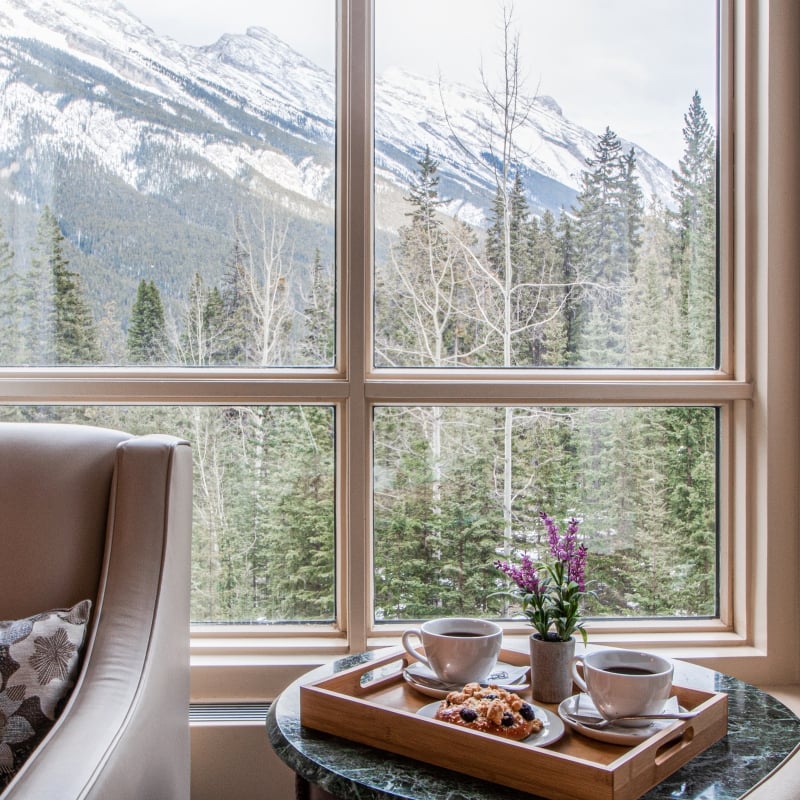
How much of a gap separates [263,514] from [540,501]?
624mm

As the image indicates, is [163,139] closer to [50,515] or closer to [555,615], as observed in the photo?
[50,515]

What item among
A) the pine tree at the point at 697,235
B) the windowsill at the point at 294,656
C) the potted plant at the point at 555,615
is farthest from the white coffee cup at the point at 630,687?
the pine tree at the point at 697,235

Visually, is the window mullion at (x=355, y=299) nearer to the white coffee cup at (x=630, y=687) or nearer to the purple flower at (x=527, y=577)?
the purple flower at (x=527, y=577)

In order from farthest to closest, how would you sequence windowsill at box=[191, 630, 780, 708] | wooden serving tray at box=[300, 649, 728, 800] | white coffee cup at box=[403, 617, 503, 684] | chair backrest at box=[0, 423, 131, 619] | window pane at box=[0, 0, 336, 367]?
1. window pane at box=[0, 0, 336, 367]
2. windowsill at box=[191, 630, 780, 708]
3. chair backrest at box=[0, 423, 131, 619]
4. white coffee cup at box=[403, 617, 503, 684]
5. wooden serving tray at box=[300, 649, 728, 800]

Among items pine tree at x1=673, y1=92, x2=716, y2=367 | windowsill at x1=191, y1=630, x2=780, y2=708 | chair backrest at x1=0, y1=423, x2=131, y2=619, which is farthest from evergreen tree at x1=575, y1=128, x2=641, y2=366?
chair backrest at x1=0, y1=423, x2=131, y2=619

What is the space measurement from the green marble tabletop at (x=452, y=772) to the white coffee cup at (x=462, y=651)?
7.3 inches

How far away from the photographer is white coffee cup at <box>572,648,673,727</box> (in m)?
1.00

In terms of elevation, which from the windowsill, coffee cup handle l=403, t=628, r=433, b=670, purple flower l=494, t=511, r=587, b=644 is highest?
purple flower l=494, t=511, r=587, b=644

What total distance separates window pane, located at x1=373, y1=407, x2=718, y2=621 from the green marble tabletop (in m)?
0.59

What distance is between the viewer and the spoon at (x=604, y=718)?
3.24ft

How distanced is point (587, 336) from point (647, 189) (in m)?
0.37

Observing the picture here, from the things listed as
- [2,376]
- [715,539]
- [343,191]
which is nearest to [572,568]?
[715,539]

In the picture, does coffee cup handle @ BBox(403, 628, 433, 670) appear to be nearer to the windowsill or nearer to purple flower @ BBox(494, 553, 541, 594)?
purple flower @ BBox(494, 553, 541, 594)

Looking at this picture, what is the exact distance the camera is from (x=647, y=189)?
179 cm
